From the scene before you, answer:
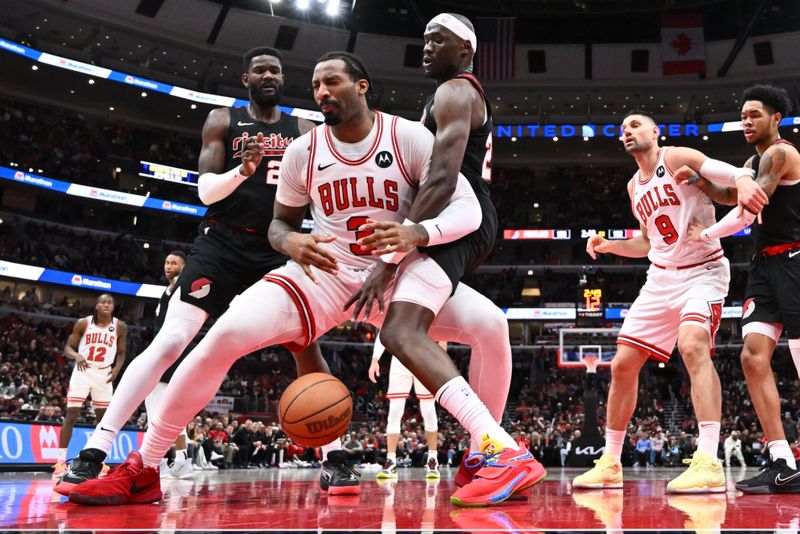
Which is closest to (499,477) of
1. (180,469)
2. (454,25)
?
(454,25)

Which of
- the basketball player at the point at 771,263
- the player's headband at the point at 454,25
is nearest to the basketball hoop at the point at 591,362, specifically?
the basketball player at the point at 771,263

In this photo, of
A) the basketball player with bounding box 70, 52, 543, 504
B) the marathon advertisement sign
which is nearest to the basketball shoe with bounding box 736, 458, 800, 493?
the basketball player with bounding box 70, 52, 543, 504

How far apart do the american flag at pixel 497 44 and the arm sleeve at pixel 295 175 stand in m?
29.9

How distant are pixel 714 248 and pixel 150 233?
31549 millimetres

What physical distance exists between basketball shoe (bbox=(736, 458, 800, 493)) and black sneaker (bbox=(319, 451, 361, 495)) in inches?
89.1

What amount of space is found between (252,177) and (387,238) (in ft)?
5.91

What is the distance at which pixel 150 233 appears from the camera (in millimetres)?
33406

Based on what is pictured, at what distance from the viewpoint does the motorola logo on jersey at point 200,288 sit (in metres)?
4.17

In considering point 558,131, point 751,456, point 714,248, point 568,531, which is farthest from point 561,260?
point 568,531

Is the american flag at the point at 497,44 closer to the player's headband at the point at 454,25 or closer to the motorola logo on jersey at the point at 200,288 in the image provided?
the player's headband at the point at 454,25

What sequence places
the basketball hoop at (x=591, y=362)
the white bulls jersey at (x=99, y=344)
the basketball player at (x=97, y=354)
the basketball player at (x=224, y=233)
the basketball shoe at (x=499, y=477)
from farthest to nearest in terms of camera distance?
1. the basketball hoop at (x=591, y=362)
2. the white bulls jersey at (x=99, y=344)
3. the basketball player at (x=97, y=354)
4. the basketball player at (x=224, y=233)
5. the basketball shoe at (x=499, y=477)

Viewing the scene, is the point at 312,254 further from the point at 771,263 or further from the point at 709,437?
the point at 771,263

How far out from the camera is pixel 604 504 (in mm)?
3314

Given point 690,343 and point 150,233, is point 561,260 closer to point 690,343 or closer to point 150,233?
point 150,233
